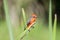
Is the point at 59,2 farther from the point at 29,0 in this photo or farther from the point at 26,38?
the point at 26,38

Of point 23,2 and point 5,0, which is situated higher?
point 23,2

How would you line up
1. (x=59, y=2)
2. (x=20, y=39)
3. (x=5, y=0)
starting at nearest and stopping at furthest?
1. (x=5, y=0)
2. (x=20, y=39)
3. (x=59, y=2)

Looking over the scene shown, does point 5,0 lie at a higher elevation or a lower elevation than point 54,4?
lower

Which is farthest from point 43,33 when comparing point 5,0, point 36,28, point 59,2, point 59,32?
point 5,0

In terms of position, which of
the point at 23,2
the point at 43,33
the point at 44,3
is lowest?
the point at 43,33

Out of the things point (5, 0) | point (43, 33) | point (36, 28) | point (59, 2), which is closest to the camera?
point (5, 0)

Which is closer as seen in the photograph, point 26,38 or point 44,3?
point 26,38

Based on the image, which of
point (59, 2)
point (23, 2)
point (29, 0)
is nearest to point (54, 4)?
point (59, 2)

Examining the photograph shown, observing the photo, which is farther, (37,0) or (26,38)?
(37,0)

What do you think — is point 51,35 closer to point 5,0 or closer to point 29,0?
point 5,0
